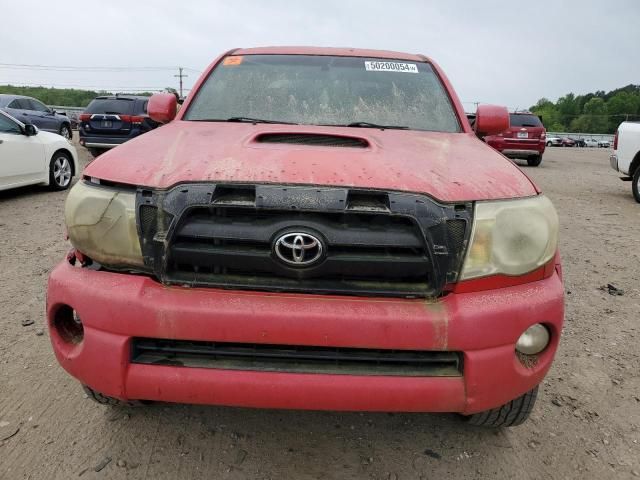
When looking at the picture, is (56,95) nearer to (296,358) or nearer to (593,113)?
(296,358)

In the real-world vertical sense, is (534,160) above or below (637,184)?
below

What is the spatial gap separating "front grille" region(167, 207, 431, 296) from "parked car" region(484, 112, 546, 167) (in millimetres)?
15197

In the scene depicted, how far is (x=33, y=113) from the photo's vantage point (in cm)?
1602

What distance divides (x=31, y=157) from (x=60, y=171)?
2.63 feet

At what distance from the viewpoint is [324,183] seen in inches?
69.1

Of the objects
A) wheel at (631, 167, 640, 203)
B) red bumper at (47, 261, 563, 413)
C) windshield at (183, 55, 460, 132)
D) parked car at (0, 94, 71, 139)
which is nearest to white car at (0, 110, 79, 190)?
windshield at (183, 55, 460, 132)

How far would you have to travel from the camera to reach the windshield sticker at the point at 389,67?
10.6 ft

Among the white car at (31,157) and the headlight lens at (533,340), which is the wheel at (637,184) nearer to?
the headlight lens at (533,340)

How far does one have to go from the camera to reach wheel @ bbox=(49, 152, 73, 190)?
842 cm

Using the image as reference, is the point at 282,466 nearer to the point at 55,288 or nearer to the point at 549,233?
the point at 55,288

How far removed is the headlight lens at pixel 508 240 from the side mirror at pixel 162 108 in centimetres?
221

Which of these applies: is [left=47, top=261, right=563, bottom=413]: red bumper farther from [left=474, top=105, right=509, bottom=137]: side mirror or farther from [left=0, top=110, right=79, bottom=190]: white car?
[left=0, top=110, right=79, bottom=190]: white car

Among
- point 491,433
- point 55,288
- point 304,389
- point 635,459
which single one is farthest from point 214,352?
point 635,459

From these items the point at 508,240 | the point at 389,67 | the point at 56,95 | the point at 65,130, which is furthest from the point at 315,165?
the point at 56,95
